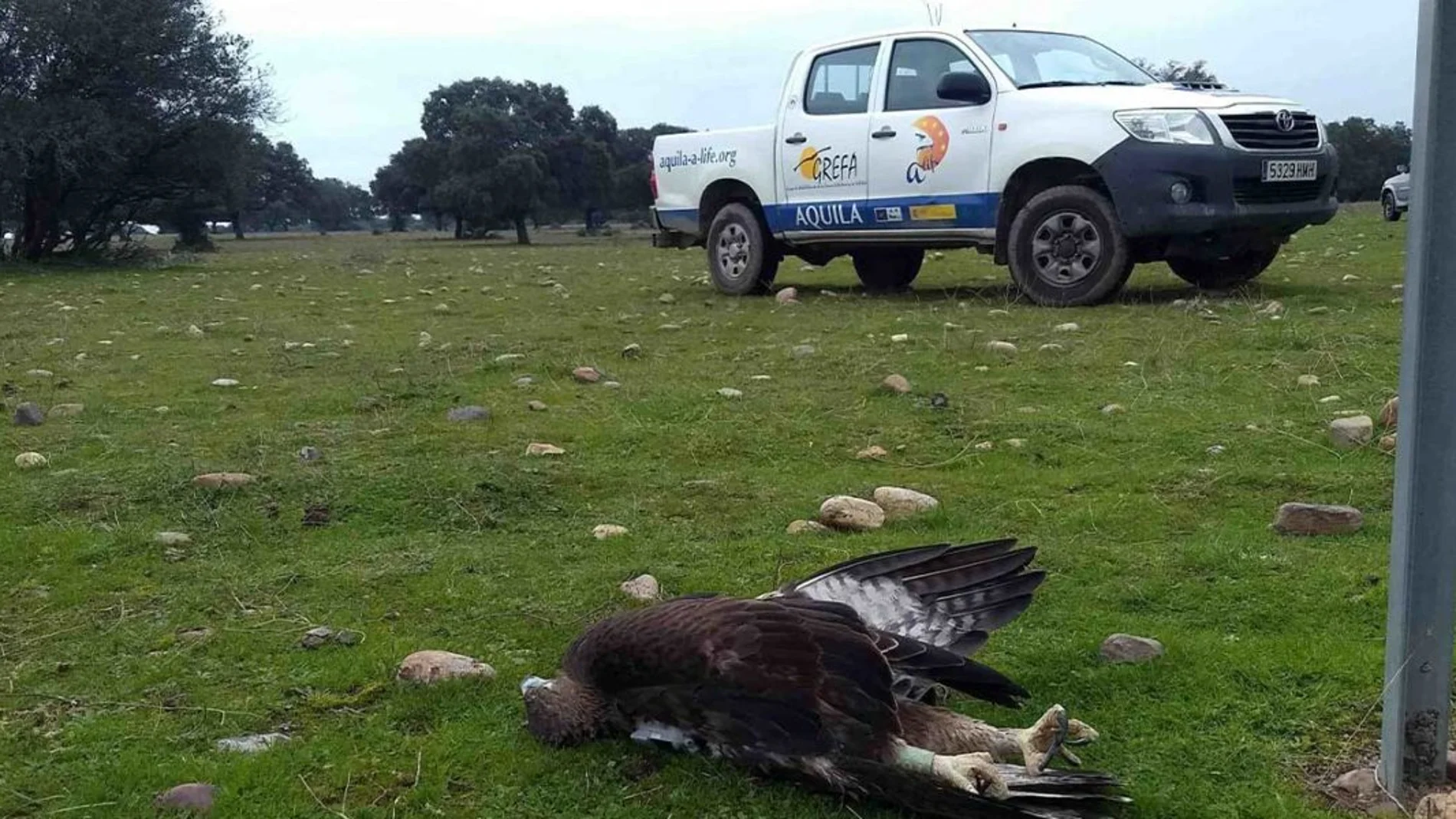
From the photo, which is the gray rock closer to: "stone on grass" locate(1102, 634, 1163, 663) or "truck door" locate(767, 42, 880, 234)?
"stone on grass" locate(1102, 634, 1163, 663)

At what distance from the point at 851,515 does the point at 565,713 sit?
1.59m

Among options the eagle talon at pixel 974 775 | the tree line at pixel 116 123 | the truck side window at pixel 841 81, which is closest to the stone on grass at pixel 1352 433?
the eagle talon at pixel 974 775

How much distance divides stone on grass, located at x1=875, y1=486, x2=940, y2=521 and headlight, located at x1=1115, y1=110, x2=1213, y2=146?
521cm

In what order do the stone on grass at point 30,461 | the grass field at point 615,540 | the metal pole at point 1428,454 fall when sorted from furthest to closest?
the stone on grass at point 30,461, the grass field at point 615,540, the metal pole at point 1428,454

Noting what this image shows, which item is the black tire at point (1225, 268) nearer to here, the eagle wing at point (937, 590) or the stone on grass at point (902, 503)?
the stone on grass at point (902, 503)

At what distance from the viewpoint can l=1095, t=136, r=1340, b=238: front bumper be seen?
8.41 m

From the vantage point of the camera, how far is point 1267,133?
28.5 ft

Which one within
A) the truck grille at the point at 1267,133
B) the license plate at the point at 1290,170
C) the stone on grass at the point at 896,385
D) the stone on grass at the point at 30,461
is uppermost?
the truck grille at the point at 1267,133

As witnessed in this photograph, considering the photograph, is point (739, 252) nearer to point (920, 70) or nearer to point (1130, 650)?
point (920, 70)

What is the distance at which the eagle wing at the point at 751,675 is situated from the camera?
7.45 feet

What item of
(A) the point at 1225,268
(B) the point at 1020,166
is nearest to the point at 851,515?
(B) the point at 1020,166

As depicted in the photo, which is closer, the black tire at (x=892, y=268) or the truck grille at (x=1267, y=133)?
the truck grille at (x=1267, y=133)

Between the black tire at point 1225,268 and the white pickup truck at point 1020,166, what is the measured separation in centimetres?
1

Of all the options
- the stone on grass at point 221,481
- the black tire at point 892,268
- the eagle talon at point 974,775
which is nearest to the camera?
the eagle talon at point 974,775
